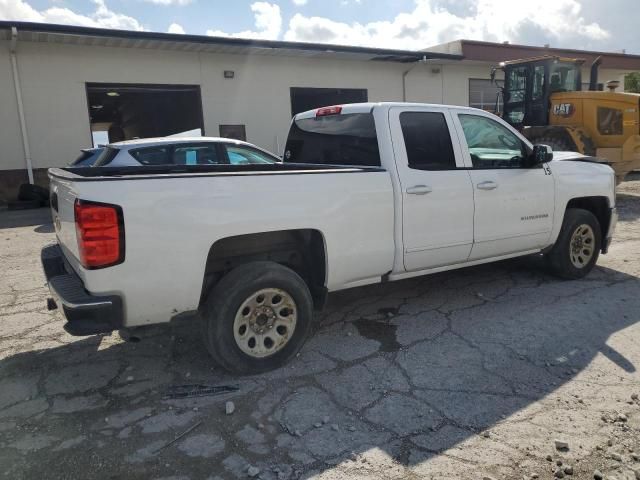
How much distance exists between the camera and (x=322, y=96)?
19734 millimetres

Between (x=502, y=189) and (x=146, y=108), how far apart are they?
19.9m

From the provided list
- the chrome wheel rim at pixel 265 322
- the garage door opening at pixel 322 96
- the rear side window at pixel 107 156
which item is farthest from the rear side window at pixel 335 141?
the garage door opening at pixel 322 96

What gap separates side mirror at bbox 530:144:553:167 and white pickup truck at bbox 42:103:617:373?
13 millimetres

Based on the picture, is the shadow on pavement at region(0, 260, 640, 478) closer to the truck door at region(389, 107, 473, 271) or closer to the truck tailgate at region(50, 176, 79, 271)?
the truck door at region(389, 107, 473, 271)

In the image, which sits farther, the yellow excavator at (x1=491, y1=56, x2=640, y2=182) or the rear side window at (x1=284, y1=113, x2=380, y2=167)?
the yellow excavator at (x1=491, y1=56, x2=640, y2=182)

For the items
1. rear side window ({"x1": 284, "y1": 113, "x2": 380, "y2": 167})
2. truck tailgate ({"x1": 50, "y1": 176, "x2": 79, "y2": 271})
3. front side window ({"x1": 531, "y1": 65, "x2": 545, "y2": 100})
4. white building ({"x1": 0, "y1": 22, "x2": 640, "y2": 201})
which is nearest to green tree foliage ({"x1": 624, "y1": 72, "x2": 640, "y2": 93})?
white building ({"x1": 0, "y1": 22, "x2": 640, "y2": 201})

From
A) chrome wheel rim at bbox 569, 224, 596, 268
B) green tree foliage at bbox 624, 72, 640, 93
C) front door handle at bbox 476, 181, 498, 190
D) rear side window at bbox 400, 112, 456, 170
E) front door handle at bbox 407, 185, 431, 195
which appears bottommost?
chrome wheel rim at bbox 569, 224, 596, 268

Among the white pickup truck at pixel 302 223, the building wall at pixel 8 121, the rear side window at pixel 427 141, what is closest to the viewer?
the white pickup truck at pixel 302 223

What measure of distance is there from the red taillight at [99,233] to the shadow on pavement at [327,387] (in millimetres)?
1017

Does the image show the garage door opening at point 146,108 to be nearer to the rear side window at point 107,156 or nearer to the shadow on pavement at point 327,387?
the rear side window at point 107,156

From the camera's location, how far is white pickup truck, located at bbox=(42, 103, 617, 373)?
311 cm

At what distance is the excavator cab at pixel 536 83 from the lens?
1205 cm

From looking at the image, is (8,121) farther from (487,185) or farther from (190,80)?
(487,185)

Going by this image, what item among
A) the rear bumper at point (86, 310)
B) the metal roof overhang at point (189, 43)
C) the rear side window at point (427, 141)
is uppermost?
the metal roof overhang at point (189, 43)
